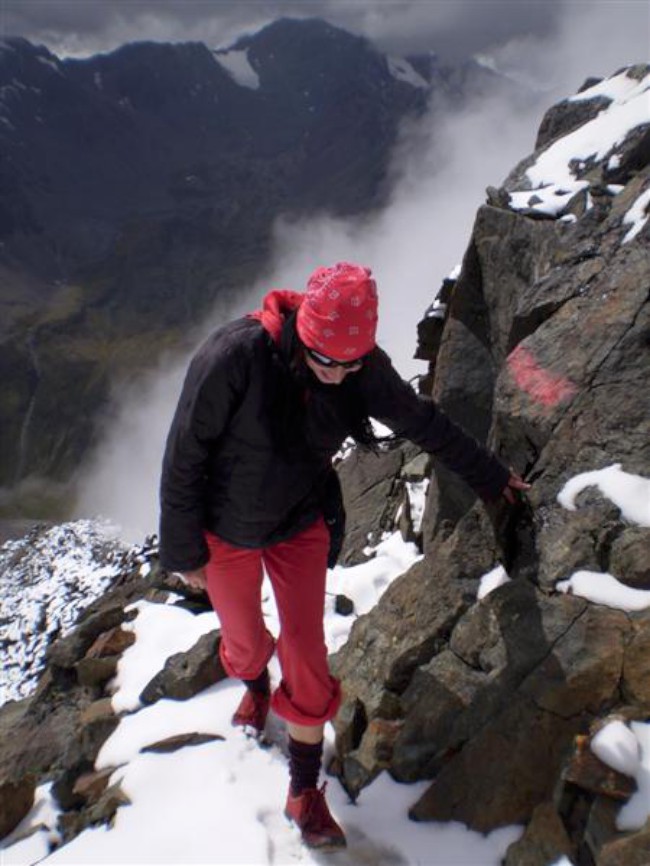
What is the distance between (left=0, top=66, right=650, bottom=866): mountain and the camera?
5.26 m

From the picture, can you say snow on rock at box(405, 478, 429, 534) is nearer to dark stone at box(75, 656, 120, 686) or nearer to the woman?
dark stone at box(75, 656, 120, 686)

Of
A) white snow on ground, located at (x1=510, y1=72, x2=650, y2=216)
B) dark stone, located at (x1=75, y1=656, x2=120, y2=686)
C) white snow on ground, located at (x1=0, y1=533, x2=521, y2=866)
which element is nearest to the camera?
white snow on ground, located at (x1=0, y1=533, x2=521, y2=866)

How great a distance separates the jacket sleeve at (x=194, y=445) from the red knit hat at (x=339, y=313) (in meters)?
0.58

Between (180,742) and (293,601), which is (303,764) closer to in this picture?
(293,601)

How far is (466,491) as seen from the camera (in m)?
9.59

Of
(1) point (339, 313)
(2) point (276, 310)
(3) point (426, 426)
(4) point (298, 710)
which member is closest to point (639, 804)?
(4) point (298, 710)

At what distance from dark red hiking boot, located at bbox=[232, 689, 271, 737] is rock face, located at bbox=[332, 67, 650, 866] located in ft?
2.99

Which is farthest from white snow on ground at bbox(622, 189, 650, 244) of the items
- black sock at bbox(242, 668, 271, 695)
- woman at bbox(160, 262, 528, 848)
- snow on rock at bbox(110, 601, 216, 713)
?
snow on rock at bbox(110, 601, 216, 713)

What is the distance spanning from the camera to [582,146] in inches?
468

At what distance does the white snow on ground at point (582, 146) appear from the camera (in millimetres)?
10844

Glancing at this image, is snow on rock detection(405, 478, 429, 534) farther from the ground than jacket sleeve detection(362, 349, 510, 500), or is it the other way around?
snow on rock detection(405, 478, 429, 534)

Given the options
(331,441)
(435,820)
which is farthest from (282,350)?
(435,820)

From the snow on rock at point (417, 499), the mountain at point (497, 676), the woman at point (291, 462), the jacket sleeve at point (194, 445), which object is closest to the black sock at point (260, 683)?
the mountain at point (497, 676)

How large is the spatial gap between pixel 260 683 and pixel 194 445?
352cm
